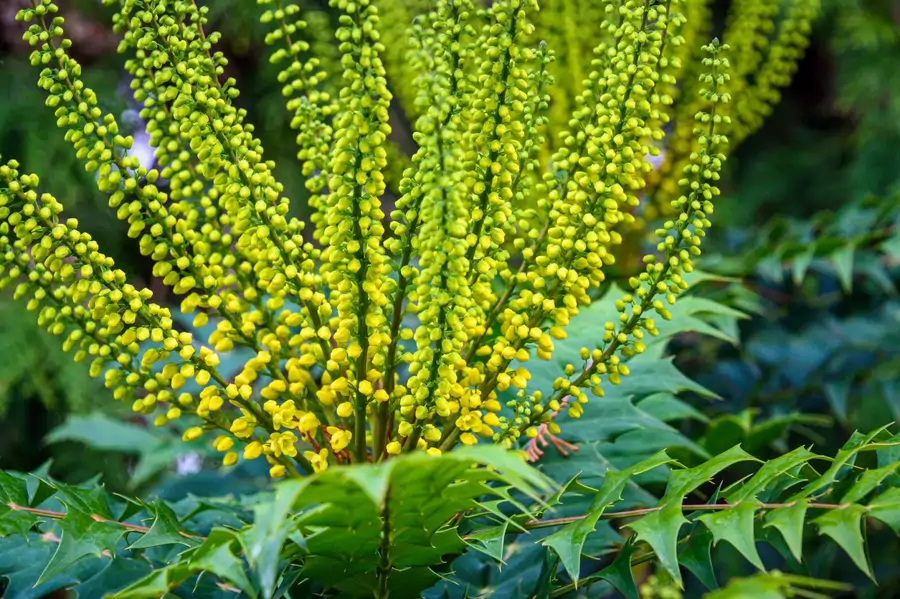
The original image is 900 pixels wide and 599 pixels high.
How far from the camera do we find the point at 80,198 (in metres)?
2.72

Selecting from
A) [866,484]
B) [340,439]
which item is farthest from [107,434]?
[866,484]

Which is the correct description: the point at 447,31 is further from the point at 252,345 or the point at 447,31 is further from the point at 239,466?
the point at 239,466

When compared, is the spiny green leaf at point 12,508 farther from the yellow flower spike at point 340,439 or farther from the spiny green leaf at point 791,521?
the spiny green leaf at point 791,521

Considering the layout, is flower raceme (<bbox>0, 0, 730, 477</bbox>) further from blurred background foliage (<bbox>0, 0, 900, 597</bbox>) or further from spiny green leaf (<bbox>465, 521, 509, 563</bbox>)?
blurred background foliage (<bbox>0, 0, 900, 597</bbox>)

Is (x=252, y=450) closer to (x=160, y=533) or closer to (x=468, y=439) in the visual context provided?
(x=160, y=533)

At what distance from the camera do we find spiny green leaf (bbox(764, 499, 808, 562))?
861 mm

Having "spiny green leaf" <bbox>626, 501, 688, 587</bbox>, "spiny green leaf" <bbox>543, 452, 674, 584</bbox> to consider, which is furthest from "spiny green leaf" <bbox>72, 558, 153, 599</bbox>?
"spiny green leaf" <bbox>626, 501, 688, 587</bbox>

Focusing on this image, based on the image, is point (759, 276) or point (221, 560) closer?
point (221, 560)

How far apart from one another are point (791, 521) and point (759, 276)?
158cm

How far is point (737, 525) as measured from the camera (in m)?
0.93

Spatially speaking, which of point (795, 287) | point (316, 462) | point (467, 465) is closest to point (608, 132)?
point (467, 465)

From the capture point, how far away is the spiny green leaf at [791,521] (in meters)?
0.86

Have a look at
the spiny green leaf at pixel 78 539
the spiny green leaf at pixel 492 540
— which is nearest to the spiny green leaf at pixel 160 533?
the spiny green leaf at pixel 78 539

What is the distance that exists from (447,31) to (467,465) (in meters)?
0.51
